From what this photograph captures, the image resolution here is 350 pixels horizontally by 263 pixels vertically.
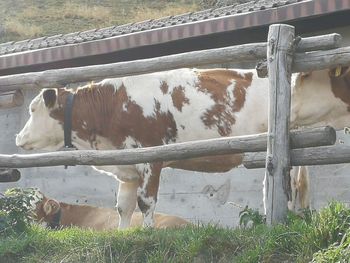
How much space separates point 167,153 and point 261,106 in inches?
89.5

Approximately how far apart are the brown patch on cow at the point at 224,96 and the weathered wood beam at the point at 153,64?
6.04 feet

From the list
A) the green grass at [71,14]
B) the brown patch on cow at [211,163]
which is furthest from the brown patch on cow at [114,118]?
the green grass at [71,14]

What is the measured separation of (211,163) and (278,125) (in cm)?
311

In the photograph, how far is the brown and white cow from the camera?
11.2 m

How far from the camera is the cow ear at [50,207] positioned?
1148cm

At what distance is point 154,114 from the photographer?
9.23m

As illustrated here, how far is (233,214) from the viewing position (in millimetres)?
11164

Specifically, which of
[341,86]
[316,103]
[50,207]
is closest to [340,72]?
[341,86]

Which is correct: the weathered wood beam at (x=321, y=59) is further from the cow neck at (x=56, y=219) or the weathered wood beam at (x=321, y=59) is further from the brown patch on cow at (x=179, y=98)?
the cow neck at (x=56, y=219)

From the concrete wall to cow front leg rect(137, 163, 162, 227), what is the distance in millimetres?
711

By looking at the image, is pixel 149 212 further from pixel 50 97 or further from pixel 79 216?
pixel 79 216

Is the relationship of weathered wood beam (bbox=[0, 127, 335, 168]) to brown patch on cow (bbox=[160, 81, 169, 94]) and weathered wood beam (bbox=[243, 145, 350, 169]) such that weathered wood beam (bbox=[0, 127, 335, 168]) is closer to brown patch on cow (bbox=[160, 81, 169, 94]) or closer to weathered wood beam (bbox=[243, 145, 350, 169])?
weathered wood beam (bbox=[243, 145, 350, 169])

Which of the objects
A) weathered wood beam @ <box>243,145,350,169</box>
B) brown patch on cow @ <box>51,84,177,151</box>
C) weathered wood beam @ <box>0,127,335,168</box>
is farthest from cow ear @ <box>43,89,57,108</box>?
weathered wood beam @ <box>243,145,350,169</box>

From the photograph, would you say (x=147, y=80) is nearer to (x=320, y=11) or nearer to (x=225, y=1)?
(x=320, y=11)
